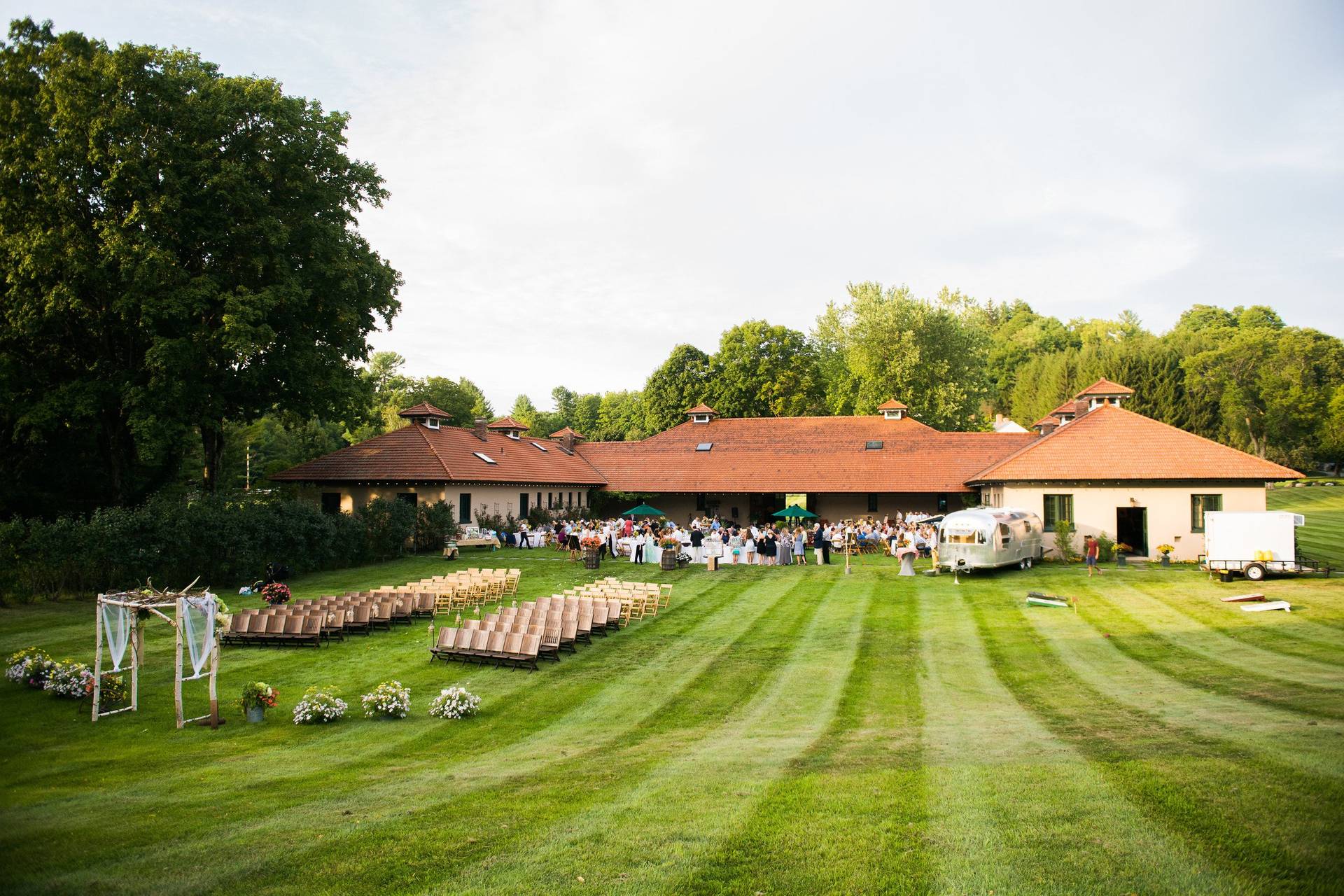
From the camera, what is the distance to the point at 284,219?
30047mm

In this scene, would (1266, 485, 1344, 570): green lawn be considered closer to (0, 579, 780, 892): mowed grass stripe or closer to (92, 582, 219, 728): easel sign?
(0, 579, 780, 892): mowed grass stripe

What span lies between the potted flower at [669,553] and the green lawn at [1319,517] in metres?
22.6

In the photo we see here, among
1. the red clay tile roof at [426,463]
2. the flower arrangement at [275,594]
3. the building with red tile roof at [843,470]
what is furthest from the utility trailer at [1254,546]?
the red clay tile roof at [426,463]

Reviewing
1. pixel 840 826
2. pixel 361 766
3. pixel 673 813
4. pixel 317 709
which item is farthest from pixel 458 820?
pixel 317 709

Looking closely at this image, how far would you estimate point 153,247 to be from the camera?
84.0 ft

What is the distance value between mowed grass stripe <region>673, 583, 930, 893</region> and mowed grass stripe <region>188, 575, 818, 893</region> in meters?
1.81

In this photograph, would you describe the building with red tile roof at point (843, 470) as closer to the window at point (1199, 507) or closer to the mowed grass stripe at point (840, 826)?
the window at point (1199, 507)

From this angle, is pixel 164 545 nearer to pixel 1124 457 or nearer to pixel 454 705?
pixel 454 705

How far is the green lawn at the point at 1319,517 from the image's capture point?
35.0 metres

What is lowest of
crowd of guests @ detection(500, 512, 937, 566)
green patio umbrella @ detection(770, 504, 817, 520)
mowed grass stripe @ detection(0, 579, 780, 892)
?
mowed grass stripe @ detection(0, 579, 780, 892)

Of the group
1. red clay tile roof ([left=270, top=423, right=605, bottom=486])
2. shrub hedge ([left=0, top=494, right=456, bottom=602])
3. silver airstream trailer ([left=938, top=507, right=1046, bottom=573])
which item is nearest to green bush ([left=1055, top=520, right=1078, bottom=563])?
silver airstream trailer ([left=938, top=507, right=1046, bottom=573])

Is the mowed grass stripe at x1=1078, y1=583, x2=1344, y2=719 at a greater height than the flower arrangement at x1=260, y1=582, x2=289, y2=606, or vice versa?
the flower arrangement at x1=260, y1=582, x2=289, y2=606

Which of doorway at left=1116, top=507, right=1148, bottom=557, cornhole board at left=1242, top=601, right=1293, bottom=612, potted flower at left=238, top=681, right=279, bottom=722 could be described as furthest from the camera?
doorway at left=1116, top=507, right=1148, bottom=557

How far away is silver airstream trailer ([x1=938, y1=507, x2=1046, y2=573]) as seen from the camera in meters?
28.4
